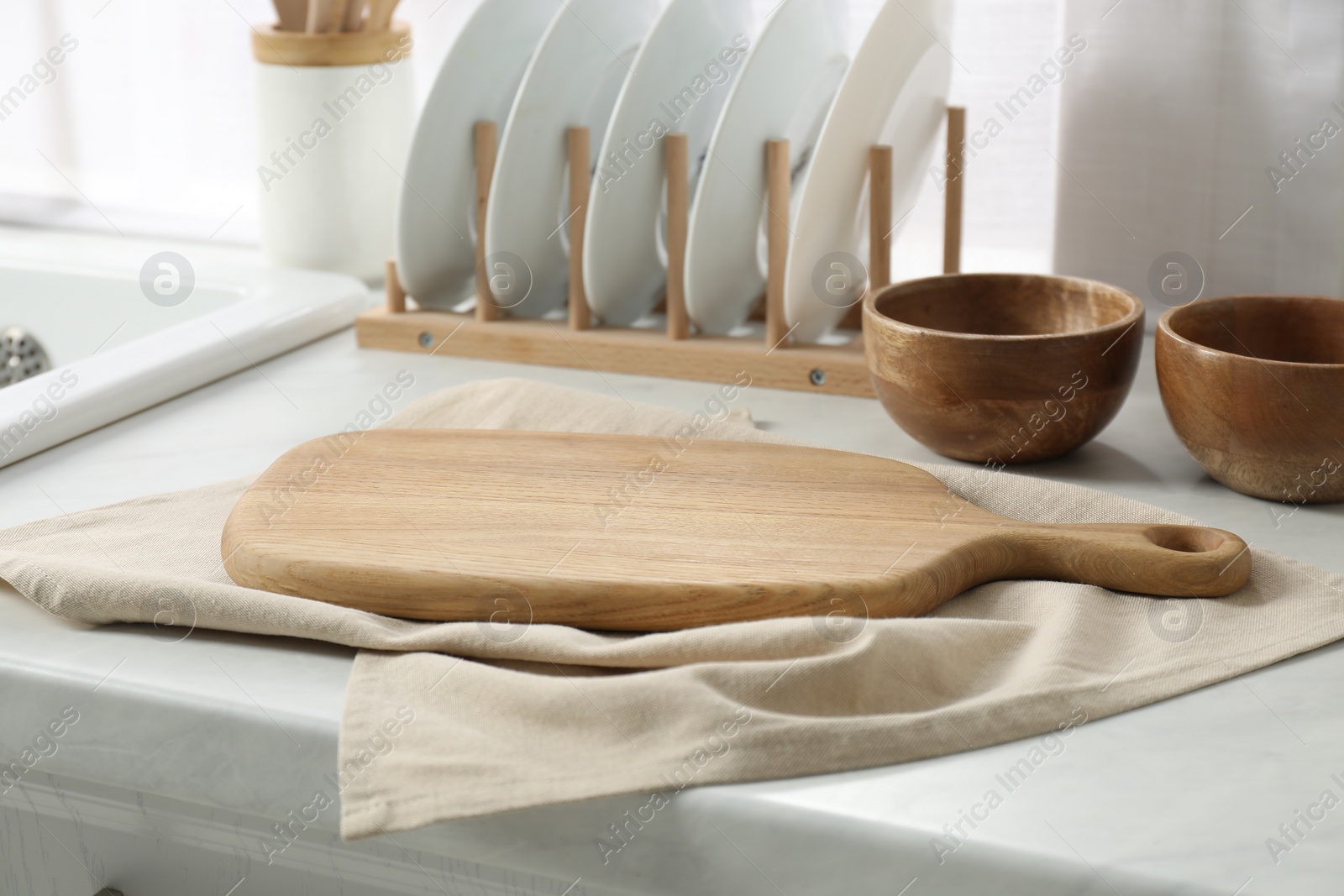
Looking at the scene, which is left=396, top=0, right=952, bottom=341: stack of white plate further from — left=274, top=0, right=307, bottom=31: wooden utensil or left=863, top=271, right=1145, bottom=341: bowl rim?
left=274, top=0, right=307, bottom=31: wooden utensil

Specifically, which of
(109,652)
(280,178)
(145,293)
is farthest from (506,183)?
(109,652)

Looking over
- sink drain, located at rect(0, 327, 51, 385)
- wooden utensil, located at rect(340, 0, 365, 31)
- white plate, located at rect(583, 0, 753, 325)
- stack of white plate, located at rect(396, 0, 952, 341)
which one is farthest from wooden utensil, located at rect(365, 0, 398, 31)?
sink drain, located at rect(0, 327, 51, 385)

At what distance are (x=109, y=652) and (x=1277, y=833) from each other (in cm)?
51

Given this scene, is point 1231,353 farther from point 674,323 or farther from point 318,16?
point 318,16

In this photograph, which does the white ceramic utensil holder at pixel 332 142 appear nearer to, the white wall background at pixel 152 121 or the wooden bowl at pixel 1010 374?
the white wall background at pixel 152 121

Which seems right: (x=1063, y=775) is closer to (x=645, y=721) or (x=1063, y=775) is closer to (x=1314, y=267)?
(x=645, y=721)

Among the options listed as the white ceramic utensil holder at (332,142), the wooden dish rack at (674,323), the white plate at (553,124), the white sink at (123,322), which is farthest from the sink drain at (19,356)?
the white plate at (553,124)

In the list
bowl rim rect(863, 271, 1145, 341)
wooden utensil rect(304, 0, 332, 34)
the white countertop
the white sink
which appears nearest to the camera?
the white countertop

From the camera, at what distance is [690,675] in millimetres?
544

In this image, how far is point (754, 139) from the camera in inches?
38.4

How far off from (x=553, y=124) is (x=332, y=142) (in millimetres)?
281

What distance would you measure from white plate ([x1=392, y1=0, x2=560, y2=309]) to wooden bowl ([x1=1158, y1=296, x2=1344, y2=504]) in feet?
1.86

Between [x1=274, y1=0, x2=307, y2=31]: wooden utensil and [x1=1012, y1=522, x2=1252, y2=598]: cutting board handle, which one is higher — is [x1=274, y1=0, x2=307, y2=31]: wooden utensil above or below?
above

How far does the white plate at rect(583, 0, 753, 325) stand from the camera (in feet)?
3.23
